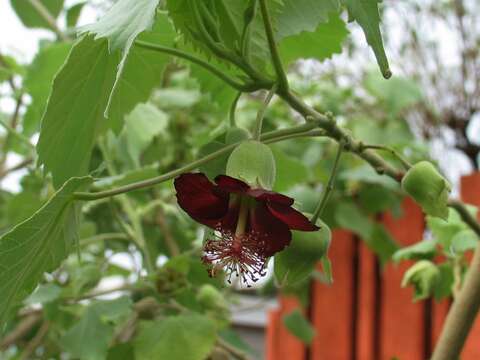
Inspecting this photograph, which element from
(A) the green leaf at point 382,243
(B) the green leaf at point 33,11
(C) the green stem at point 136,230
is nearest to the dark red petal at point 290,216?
(C) the green stem at point 136,230

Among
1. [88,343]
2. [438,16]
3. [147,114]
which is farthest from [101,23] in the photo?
[438,16]

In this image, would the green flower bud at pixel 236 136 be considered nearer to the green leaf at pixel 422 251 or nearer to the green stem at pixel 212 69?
the green stem at pixel 212 69

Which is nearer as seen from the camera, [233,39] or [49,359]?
[233,39]

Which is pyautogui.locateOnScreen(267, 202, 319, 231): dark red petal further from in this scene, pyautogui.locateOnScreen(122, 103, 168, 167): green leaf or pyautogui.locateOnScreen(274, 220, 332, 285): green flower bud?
pyautogui.locateOnScreen(122, 103, 168, 167): green leaf

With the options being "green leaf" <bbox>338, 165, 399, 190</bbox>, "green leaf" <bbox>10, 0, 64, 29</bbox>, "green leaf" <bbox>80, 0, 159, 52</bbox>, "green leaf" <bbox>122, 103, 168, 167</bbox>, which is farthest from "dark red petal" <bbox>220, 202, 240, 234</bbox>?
"green leaf" <bbox>338, 165, 399, 190</bbox>

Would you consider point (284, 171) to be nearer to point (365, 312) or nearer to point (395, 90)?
point (395, 90)

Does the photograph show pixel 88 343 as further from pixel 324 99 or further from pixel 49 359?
pixel 324 99

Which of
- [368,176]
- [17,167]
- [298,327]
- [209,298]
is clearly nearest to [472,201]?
[368,176]
